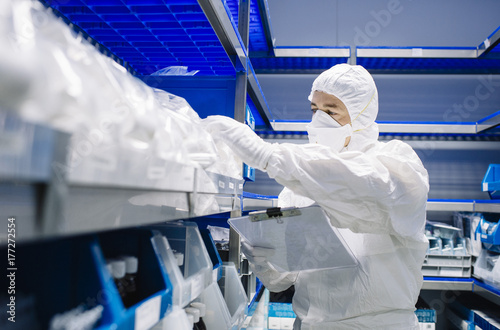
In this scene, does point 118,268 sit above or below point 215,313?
above

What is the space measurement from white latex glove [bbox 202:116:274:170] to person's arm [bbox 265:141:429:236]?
0.03 m

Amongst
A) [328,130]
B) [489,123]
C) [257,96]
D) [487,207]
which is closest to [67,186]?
[328,130]

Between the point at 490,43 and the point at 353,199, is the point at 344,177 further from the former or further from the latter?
the point at 490,43

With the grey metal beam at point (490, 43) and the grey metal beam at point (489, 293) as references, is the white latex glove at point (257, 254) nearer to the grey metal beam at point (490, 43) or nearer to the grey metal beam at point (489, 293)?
the grey metal beam at point (489, 293)

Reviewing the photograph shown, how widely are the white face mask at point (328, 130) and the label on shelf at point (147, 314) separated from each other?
1.10 meters

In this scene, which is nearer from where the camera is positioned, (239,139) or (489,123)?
(239,139)

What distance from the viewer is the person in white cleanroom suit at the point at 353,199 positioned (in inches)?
41.4

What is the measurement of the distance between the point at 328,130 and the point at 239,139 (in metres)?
0.66

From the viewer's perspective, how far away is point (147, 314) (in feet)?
1.86

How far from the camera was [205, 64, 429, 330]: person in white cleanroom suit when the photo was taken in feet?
3.45

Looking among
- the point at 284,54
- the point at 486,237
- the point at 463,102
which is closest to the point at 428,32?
the point at 463,102

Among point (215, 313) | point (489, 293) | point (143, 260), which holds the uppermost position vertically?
point (143, 260)

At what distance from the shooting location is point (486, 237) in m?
2.66


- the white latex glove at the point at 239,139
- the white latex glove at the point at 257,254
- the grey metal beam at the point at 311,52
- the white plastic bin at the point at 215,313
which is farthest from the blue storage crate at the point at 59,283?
the grey metal beam at the point at 311,52
